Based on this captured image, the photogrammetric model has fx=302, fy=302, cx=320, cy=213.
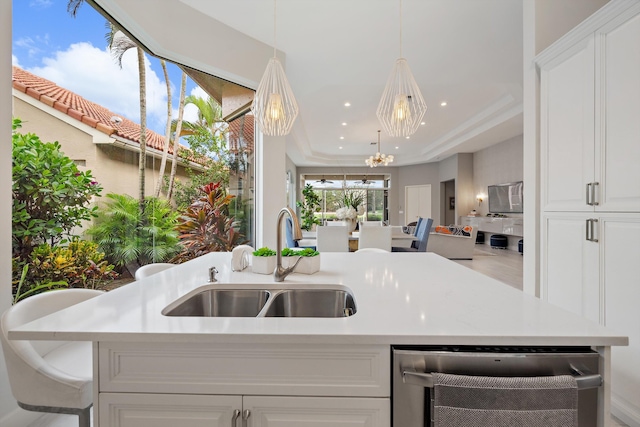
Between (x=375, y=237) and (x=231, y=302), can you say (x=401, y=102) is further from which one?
(x=375, y=237)

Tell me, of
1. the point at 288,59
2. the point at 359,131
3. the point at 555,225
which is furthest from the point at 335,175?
the point at 555,225

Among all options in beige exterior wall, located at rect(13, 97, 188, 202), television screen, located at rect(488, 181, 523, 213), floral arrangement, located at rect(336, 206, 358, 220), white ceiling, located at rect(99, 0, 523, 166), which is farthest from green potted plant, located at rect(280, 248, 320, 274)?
television screen, located at rect(488, 181, 523, 213)

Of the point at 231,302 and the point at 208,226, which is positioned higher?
the point at 208,226

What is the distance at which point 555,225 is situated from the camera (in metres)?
2.15

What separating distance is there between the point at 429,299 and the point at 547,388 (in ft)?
1.33

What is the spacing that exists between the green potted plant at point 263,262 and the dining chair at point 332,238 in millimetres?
2743

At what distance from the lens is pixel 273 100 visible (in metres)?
2.32

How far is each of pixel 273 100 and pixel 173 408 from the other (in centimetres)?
205

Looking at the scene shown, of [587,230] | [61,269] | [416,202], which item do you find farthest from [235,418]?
[416,202]

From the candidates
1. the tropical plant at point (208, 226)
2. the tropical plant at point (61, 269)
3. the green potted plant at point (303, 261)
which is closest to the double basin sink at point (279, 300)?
the green potted plant at point (303, 261)

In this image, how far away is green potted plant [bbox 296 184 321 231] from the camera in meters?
6.36

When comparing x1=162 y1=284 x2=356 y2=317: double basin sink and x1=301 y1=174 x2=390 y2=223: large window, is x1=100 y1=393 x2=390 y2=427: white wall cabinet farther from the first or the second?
x1=301 y1=174 x2=390 y2=223: large window

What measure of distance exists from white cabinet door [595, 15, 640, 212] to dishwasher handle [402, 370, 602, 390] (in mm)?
1373

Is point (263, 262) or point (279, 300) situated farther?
point (263, 262)
